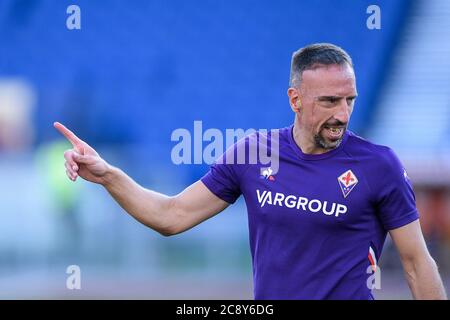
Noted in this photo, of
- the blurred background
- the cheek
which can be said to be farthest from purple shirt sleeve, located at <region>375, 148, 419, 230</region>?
the blurred background

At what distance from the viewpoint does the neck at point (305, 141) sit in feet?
11.6

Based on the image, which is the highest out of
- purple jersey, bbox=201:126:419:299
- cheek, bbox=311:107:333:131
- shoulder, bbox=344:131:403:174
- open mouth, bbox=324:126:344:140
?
cheek, bbox=311:107:333:131

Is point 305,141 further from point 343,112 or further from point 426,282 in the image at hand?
point 426,282

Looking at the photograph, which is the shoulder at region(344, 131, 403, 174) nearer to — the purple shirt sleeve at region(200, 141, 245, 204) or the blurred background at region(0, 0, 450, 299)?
the purple shirt sleeve at region(200, 141, 245, 204)

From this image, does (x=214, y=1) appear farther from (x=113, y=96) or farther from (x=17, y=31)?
(x=17, y=31)

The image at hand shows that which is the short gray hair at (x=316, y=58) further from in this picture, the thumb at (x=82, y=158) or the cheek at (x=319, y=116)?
the thumb at (x=82, y=158)

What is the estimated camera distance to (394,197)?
3.33 metres

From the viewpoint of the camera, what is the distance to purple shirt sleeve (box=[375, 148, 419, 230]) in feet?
Result: 10.9

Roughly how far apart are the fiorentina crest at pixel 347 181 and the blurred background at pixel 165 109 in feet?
25.9

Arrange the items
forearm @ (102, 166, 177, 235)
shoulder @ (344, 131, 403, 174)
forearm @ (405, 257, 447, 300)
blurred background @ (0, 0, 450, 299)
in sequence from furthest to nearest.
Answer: blurred background @ (0, 0, 450, 299), forearm @ (102, 166, 177, 235), shoulder @ (344, 131, 403, 174), forearm @ (405, 257, 447, 300)

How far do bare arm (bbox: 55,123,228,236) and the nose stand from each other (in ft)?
2.28

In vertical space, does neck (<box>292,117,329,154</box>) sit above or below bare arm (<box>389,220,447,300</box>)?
above

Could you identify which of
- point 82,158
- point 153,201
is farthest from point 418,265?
point 82,158

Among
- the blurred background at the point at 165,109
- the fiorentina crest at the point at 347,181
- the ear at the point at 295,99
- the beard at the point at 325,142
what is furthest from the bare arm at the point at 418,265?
the blurred background at the point at 165,109
